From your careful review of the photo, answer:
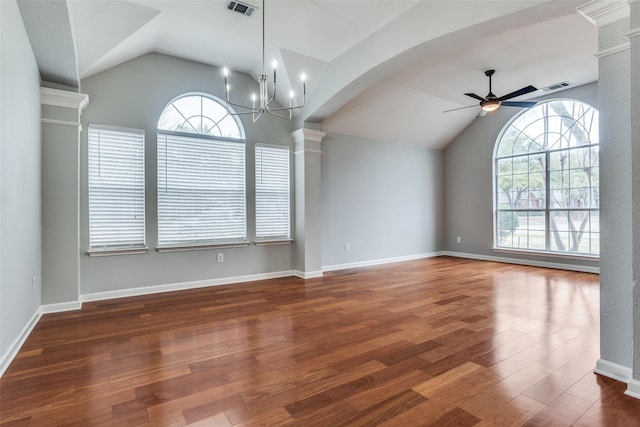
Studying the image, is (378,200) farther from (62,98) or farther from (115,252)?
(62,98)

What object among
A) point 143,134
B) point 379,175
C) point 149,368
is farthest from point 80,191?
point 379,175

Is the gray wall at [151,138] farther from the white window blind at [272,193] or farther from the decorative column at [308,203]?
the decorative column at [308,203]

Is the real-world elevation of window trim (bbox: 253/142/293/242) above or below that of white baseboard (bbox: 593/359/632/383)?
above

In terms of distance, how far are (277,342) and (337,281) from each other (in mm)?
2327

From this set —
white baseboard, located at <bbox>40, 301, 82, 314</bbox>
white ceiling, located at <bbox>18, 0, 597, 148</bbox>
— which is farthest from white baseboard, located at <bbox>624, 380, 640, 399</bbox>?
white baseboard, located at <bbox>40, 301, 82, 314</bbox>

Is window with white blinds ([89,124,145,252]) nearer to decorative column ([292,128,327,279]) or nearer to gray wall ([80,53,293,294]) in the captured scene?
gray wall ([80,53,293,294])

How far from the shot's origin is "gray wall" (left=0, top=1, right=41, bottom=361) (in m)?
2.18

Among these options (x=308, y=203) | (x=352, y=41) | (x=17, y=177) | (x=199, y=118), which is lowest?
(x=308, y=203)

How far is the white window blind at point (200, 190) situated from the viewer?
4.28 m

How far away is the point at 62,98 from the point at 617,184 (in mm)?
4966

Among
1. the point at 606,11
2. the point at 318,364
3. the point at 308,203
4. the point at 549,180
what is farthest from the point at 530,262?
the point at 318,364

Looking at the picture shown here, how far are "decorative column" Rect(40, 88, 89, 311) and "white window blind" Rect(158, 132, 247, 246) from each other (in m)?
0.92

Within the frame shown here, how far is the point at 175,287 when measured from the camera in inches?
170

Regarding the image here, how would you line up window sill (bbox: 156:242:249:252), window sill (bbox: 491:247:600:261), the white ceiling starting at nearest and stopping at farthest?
the white ceiling, window sill (bbox: 156:242:249:252), window sill (bbox: 491:247:600:261)
